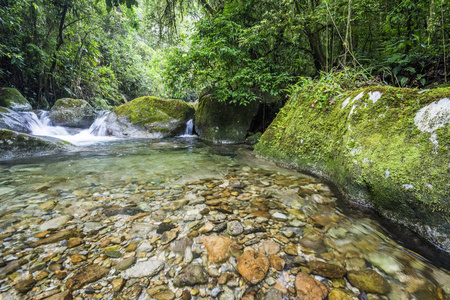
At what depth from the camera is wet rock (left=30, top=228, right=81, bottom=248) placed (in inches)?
54.0

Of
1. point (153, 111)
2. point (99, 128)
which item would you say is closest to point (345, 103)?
point (153, 111)

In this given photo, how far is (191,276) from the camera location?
3.78 ft

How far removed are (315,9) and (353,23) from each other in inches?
46.8

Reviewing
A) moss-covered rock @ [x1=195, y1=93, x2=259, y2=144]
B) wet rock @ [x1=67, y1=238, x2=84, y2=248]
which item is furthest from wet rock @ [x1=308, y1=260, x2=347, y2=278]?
moss-covered rock @ [x1=195, y1=93, x2=259, y2=144]

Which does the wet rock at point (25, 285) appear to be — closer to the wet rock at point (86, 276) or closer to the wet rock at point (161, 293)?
the wet rock at point (86, 276)

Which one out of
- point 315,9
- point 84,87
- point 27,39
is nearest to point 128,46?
point 84,87

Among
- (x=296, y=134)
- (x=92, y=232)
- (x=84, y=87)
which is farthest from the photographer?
(x=84, y=87)

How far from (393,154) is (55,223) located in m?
3.39

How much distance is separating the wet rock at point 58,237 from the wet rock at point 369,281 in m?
2.10

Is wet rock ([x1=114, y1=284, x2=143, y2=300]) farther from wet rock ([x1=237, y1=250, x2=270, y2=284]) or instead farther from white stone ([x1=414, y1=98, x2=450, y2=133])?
white stone ([x1=414, y1=98, x2=450, y2=133])

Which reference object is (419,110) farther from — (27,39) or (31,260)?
(27,39)

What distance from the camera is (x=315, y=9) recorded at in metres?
4.33

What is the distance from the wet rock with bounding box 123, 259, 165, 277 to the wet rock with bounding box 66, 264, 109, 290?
0.15 metres

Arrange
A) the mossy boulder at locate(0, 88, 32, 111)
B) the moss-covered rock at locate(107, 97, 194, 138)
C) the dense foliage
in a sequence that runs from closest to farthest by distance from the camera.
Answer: the dense foliage, the mossy boulder at locate(0, 88, 32, 111), the moss-covered rock at locate(107, 97, 194, 138)
